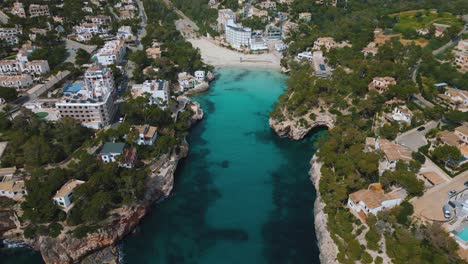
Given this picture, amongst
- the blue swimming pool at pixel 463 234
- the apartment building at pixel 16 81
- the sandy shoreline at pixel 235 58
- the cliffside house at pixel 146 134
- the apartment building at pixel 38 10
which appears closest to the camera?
the blue swimming pool at pixel 463 234

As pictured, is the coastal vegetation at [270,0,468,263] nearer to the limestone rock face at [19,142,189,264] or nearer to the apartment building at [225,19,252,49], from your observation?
the apartment building at [225,19,252,49]

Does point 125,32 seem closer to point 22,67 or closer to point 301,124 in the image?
point 22,67

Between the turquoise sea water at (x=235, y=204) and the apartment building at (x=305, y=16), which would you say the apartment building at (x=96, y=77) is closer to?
the turquoise sea water at (x=235, y=204)

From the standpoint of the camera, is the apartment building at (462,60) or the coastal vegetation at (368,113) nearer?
the coastal vegetation at (368,113)

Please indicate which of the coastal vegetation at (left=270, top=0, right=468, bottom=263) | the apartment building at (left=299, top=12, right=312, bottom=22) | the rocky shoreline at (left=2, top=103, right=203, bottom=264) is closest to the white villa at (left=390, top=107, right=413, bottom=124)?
the coastal vegetation at (left=270, top=0, right=468, bottom=263)

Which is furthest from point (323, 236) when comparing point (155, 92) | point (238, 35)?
point (238, 35)

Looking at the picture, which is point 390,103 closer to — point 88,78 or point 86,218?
point 86,218

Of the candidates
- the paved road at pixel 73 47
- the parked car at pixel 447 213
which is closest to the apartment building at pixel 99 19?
the paved road at pixel 73 47

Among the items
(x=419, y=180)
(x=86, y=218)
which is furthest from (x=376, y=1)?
(x=86, y=218)
